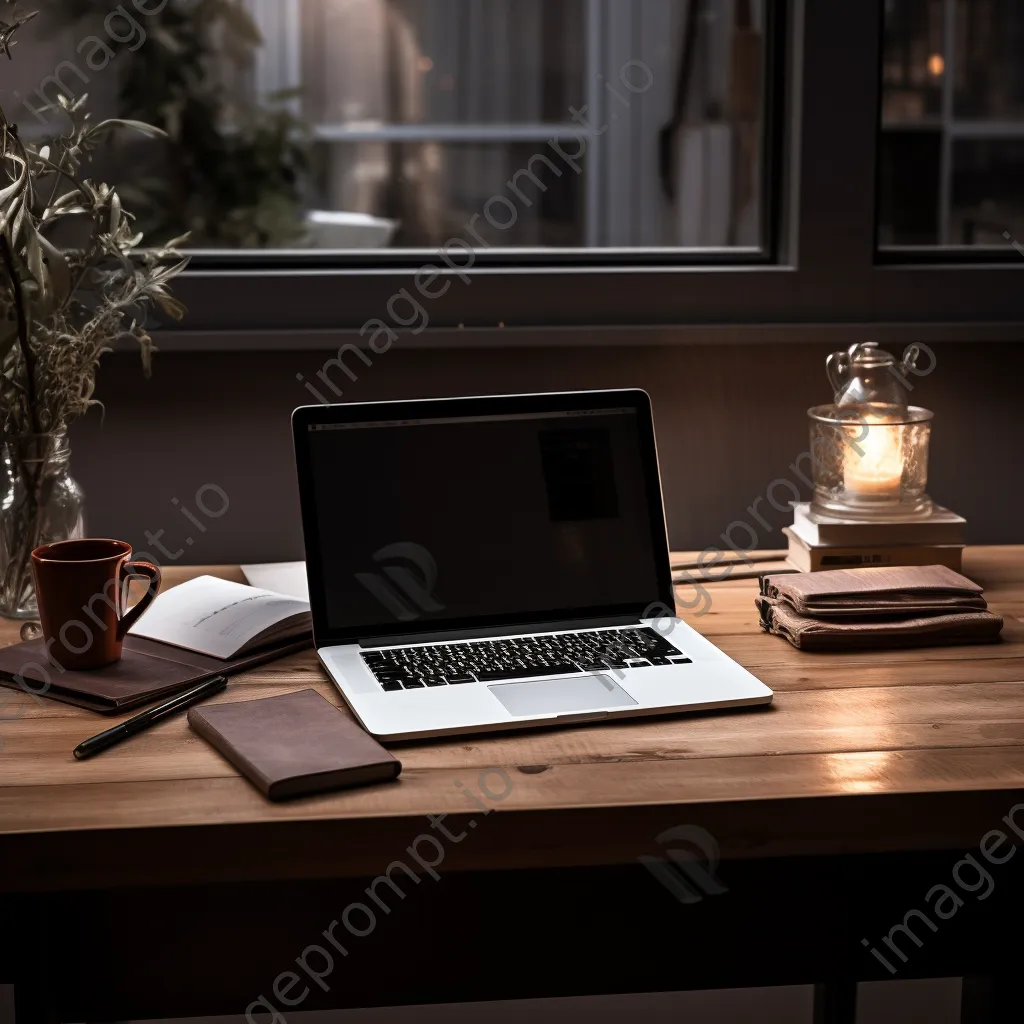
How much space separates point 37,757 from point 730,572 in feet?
2.73

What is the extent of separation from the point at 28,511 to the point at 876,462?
94 cm

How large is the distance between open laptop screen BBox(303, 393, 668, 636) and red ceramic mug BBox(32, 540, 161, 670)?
19 cm

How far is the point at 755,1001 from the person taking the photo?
1792mm

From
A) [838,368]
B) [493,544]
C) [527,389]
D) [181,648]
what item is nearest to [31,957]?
[181,648]

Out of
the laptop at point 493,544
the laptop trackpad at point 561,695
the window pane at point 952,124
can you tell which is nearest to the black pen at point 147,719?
the laptop at point 493,544

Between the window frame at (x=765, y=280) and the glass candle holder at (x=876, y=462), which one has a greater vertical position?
the window frame at (x=765, y=280)

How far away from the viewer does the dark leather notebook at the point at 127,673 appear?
1110mm

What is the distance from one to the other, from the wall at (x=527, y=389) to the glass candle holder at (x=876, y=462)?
9.8 inches

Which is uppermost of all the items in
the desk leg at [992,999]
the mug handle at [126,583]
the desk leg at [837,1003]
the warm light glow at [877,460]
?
the warm light glow at [877,460]

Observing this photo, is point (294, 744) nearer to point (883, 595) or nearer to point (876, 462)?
point (883, 595)

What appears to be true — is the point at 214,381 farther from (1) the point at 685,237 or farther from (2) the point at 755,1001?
(2) the point at 755,1001

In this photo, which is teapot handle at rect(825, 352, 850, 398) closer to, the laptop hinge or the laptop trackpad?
the laptop hinge

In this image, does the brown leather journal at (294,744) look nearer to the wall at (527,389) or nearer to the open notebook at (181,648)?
the open notebook at (181,648)

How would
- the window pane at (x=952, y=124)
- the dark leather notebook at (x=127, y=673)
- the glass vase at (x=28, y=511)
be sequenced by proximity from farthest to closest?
1. the window pane at (x=952, y=124)
2. the glass vase at (x=28, y=511)
3. the dark leather notebook at (x=127, y=673)
